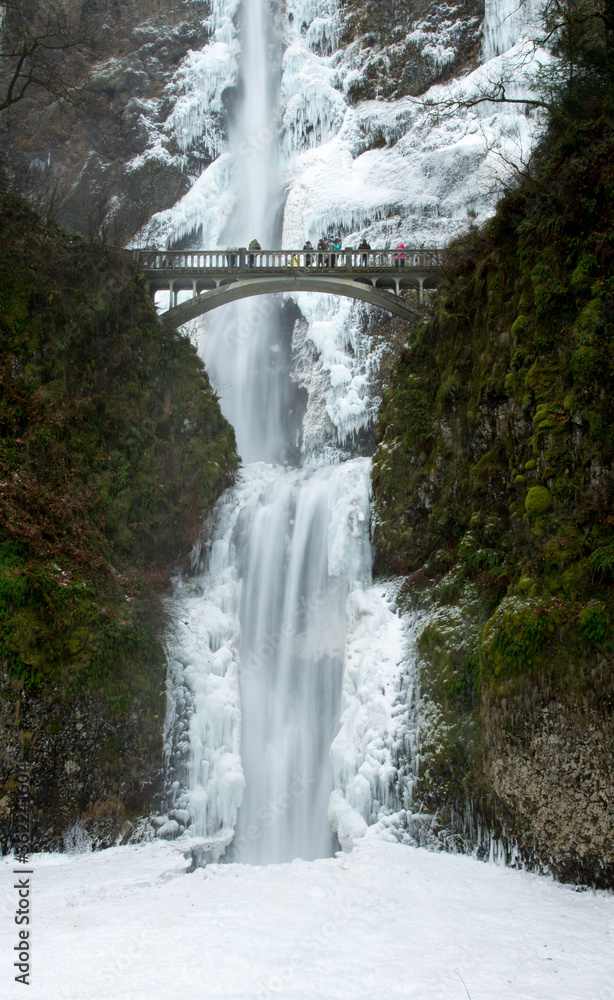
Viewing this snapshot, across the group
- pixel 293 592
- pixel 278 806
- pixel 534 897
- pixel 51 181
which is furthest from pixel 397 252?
pixel 51 181

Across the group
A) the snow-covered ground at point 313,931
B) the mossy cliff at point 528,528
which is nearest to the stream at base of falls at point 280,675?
the mossy cliff at point 528,528

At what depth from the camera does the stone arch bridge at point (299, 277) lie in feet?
56.5

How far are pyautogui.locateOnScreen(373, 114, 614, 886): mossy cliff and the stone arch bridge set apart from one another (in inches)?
140

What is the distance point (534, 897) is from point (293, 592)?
7.44m

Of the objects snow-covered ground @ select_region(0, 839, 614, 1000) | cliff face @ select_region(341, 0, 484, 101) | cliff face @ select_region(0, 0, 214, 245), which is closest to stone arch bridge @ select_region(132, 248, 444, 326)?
snow-covered ground @ select_region(0, 839, 614, 1000)

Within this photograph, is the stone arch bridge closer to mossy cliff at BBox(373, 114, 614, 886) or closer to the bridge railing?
the bridge railing

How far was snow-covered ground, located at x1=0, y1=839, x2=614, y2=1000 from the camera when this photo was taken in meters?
5.65

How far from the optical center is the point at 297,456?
947 inches

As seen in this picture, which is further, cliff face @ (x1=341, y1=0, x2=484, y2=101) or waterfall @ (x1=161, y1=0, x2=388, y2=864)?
cliff face @ (x1=341, y1=0, x2=484, y2=101)

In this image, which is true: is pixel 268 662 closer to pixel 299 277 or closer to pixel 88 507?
pixel 88 507

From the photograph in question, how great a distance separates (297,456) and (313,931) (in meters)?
18.1

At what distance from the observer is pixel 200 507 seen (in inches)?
600

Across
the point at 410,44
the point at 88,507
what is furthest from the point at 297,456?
the point at 410,44

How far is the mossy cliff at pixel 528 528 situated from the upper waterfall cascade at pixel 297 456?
1032 mm
